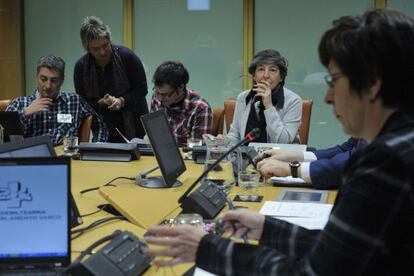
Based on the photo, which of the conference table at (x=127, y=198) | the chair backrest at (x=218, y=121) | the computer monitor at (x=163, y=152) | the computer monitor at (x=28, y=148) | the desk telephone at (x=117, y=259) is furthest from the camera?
the chair backrest at (x=218, y=121)

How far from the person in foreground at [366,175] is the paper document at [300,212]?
0.76 meters

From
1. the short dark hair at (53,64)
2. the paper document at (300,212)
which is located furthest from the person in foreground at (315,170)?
the short dark hair at (53,64)

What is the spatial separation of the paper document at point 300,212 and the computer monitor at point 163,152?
446 millimetres

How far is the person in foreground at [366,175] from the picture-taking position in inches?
39.3

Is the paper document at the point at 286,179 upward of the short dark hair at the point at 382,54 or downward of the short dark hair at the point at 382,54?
downward

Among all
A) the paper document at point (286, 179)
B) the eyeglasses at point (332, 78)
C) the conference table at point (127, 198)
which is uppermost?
the eyeglasses at point (332, 78)

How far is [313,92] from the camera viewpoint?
18.6 ft

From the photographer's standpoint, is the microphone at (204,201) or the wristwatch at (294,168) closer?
the microphone at (204,201)

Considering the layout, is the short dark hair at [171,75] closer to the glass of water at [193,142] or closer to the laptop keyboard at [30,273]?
the glass of water at [193,142]

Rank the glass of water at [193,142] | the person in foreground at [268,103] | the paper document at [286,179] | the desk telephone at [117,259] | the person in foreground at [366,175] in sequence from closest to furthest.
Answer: the person in foreground at [366,175] → the desk telephone at [117,259] → the paper document at [286,179] → the glass of water at [193,142] → the person in foreground at [268,103]

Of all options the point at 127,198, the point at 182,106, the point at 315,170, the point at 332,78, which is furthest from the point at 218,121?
the point at 332,78

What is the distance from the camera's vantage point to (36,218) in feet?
4.65

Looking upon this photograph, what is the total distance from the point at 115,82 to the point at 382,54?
348cm

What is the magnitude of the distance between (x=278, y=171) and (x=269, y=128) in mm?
1137
